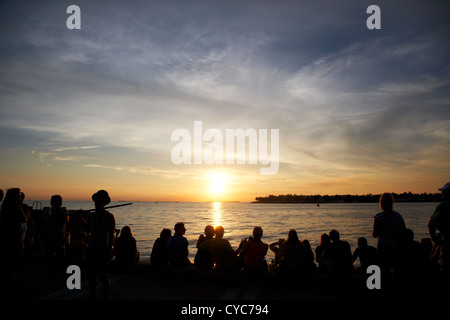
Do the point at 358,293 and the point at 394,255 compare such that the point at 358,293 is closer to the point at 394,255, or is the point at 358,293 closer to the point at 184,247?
the point at 394,255

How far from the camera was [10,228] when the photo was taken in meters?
6.01

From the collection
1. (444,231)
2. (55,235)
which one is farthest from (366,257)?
(55,235)

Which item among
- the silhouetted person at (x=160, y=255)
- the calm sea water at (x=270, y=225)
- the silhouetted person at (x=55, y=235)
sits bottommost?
the calm sea water at (x=270, y=225)

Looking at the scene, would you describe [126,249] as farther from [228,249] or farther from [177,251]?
[228,249]

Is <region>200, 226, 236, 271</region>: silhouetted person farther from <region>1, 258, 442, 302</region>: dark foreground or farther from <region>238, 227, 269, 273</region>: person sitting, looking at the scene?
<region>238, 227, 269, 273</region>: person sitting

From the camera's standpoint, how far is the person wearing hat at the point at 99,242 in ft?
16.1

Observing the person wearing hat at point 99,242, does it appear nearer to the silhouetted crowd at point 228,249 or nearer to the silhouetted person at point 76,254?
the silhouetted crowd at point 228,249

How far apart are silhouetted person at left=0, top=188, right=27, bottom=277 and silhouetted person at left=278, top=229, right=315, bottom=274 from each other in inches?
243

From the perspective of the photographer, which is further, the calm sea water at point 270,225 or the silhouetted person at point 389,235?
the calm sea water at point 270,225

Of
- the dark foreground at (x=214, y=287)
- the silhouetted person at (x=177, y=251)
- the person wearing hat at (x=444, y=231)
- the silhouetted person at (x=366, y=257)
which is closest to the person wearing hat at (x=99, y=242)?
the dark foreground at (x=214, y=287)

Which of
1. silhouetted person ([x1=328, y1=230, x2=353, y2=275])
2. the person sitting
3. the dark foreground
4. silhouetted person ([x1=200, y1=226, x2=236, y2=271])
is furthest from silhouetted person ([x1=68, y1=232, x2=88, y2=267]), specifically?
silhouetted person ([x1=328, y1=230, x2=353, y2=275])

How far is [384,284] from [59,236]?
7.72 meters

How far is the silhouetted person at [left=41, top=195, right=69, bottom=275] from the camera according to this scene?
6.97m

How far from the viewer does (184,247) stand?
7371 millimetres
